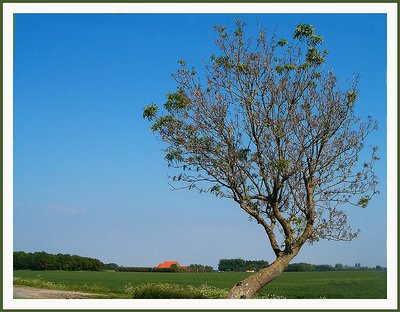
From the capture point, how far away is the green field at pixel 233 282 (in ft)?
46.2

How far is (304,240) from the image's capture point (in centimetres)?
1437

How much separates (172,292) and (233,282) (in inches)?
191

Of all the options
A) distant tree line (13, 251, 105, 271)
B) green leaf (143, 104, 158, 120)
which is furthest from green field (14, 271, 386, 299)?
green leaf (143, 104, 158, 120)

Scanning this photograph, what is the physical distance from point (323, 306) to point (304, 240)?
2692 mm

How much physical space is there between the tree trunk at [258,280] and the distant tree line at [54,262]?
9445 mm

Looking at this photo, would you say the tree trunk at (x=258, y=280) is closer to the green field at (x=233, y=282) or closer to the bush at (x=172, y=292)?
the bush at (x=172, y=292)

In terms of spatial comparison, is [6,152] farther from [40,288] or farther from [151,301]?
[40,288]

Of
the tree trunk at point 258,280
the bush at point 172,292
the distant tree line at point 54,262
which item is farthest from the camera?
the distant tree line at point 54,262

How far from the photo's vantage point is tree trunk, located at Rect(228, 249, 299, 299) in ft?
44.8

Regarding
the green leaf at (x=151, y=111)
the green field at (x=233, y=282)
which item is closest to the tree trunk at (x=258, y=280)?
the green field at (x=233, y=282)

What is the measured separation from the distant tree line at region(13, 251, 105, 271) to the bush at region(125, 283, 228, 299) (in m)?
6.45

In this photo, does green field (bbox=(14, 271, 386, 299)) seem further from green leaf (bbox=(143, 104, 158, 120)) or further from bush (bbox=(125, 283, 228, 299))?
green leaf (bbox=(143, 104, 158, 120))

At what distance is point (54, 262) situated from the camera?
72.6ft

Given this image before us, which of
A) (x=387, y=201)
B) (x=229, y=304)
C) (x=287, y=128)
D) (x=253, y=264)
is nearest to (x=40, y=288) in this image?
(x=253, y=264)
